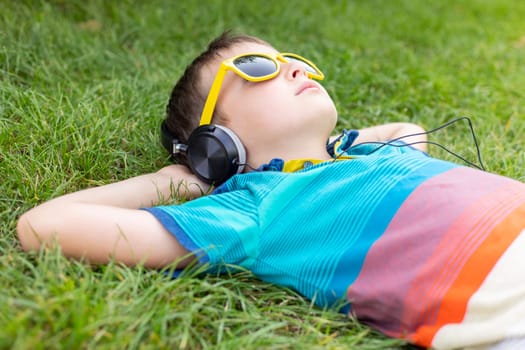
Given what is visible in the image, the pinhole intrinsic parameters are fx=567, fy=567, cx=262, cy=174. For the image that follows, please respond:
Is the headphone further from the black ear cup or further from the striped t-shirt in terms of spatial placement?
the striped t-shirt

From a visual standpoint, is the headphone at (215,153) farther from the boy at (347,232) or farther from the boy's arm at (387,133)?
the boy's arm at (387,133)

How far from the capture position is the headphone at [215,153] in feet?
7.39

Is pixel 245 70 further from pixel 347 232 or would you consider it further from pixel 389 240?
pixel 389 240

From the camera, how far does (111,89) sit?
327 centimetres

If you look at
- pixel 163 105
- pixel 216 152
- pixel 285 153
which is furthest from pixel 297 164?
pixel 163 105

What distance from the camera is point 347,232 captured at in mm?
1935

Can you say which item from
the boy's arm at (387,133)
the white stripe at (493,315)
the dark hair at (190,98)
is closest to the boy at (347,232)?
the white stripe at (493,315)

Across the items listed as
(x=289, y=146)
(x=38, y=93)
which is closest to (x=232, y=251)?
(x=289, y=146)

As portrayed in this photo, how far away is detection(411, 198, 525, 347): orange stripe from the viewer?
1.76 metres

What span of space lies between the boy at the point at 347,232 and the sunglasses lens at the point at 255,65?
16 cm

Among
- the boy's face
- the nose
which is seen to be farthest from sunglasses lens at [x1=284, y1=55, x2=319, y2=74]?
the boy's face

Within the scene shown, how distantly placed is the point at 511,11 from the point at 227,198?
6195 mm

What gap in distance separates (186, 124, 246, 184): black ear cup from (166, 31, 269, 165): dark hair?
0.22 metres

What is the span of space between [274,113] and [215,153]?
286mm
